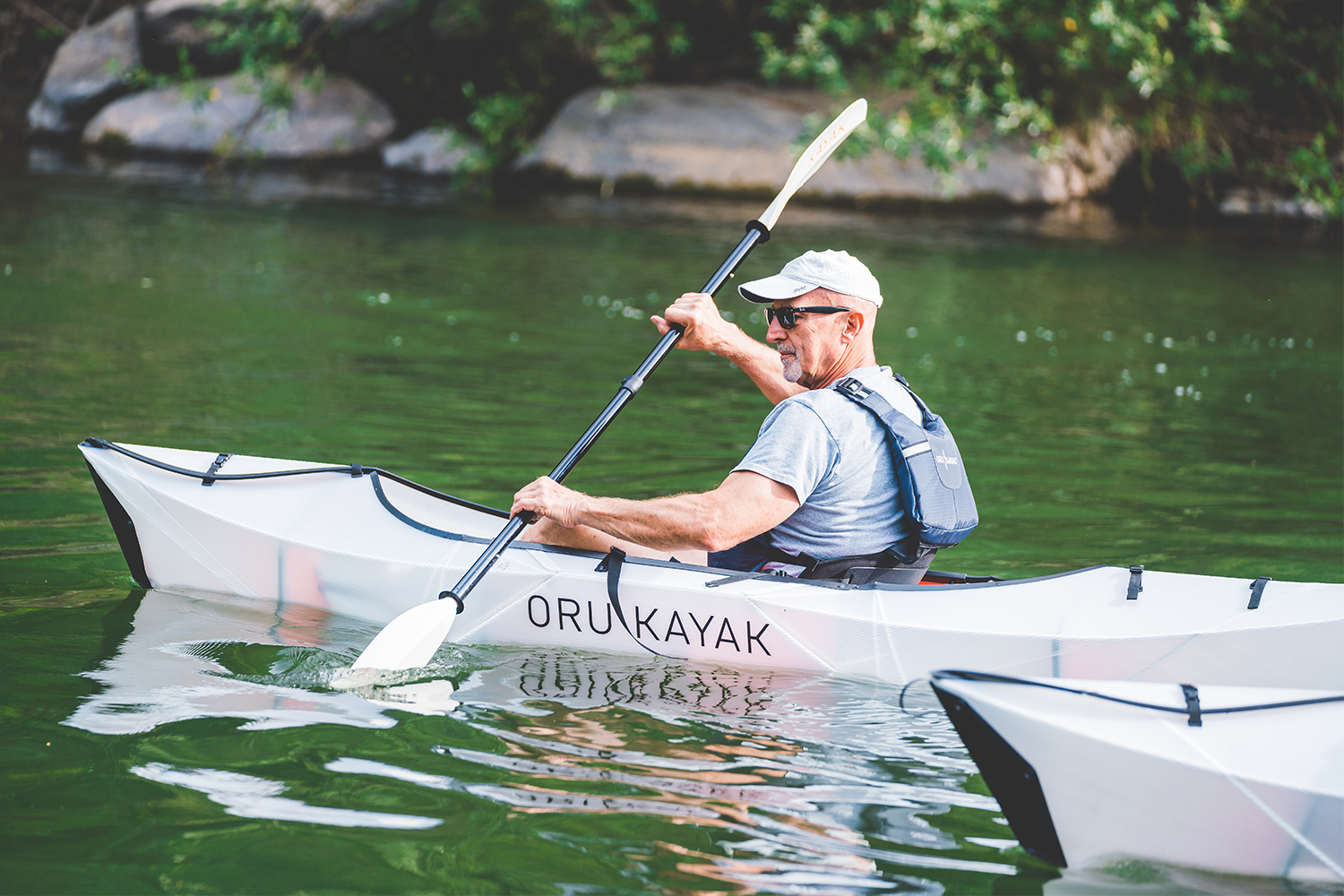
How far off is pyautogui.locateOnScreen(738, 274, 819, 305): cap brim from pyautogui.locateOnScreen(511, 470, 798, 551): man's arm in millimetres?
502

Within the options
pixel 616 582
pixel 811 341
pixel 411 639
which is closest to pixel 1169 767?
pixel 811 341

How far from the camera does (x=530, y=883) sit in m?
2.47

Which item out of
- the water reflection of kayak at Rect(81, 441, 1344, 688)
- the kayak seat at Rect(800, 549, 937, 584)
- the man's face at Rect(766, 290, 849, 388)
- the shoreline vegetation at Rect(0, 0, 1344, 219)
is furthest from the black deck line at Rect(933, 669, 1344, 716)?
the shoreline vegetation at Rect(0, 0, 1344, 219)

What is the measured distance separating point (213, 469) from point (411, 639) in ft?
3.82

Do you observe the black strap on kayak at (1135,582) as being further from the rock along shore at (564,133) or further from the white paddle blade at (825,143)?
the rock along shore at (564,133)

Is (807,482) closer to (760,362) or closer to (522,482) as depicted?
(760,362)

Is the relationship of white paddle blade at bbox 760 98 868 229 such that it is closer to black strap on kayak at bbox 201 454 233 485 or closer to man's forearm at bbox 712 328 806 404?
man's forearm at bbox 712 328 806 404

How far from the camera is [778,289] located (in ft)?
11.3

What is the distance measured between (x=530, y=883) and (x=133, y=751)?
1.03 meters

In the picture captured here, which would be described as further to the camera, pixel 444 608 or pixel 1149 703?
pixel 444 608

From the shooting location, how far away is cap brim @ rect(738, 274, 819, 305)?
340 centimetres

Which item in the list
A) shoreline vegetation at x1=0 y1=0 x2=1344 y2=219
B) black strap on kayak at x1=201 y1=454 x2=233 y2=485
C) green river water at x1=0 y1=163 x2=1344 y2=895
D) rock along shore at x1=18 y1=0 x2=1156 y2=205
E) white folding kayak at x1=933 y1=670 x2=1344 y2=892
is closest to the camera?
white folding kayak at x1=933 y1=670 x2=1344 y2=892

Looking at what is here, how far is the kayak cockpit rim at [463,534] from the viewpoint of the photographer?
3420mm

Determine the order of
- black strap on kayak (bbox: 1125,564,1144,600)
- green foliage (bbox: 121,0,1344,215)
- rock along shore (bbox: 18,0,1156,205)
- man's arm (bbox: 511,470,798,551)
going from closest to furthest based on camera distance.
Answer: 1. man's arm (bbox: 511,470,798,551)
2. black strap on kayak (bbox: 1125,564,1144,600)
3. green foliage (bbox: 121,0,1344,215)
4. rock along shore (bbox: 18,0,1156,205)
